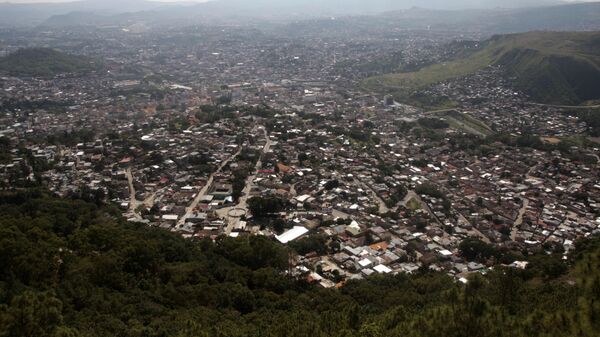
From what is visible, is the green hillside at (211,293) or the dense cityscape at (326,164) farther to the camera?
the dense cityscape at (326,164)

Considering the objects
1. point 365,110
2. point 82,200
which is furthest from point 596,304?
point 365,110

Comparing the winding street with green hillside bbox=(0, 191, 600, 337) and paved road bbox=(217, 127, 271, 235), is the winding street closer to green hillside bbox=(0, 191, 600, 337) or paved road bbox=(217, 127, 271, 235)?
paved road bbox=(217, 127, 271, 235)

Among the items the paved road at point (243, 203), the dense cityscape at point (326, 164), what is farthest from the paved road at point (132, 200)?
the paved road at point (243, 203)

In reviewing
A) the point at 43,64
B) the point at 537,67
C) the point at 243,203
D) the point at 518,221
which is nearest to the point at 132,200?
the point at 243,203

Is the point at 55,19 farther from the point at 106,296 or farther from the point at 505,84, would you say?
the point at 106,296

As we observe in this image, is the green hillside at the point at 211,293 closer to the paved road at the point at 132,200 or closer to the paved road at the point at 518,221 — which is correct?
the paved road at the point at 132,200
